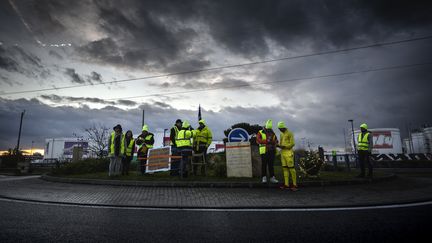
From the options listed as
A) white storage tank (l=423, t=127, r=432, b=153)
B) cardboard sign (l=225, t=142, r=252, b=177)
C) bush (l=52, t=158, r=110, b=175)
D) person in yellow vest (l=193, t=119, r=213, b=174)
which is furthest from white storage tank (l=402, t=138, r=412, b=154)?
bush (l=52, t=158, r=110, b=175)

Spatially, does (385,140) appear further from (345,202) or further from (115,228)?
(115,228)

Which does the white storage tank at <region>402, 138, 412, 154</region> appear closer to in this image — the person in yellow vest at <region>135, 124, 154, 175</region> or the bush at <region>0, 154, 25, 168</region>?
the person in yellow vest at <region>135, 124, 154, 175</region>

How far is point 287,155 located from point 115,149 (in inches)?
278

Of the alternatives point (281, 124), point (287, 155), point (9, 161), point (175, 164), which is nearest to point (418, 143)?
point (281, 124)

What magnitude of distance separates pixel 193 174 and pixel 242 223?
7.38 metres

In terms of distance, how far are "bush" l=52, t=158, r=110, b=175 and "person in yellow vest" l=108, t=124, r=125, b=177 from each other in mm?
3592

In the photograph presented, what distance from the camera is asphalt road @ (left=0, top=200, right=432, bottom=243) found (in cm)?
320

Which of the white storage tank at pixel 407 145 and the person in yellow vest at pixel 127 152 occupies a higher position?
the white storage tank at pixel 407 145

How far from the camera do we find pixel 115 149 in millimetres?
10969

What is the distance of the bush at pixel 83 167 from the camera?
43.5 feet

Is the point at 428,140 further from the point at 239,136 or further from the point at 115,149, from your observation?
the point at 115,149

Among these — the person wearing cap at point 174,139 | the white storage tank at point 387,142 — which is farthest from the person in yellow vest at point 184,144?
the white storage tank at point 387,142

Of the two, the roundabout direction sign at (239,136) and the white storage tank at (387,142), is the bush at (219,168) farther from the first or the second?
the white storage tank at (387,142)

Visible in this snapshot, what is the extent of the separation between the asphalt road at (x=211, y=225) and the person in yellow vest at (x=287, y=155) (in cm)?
311
